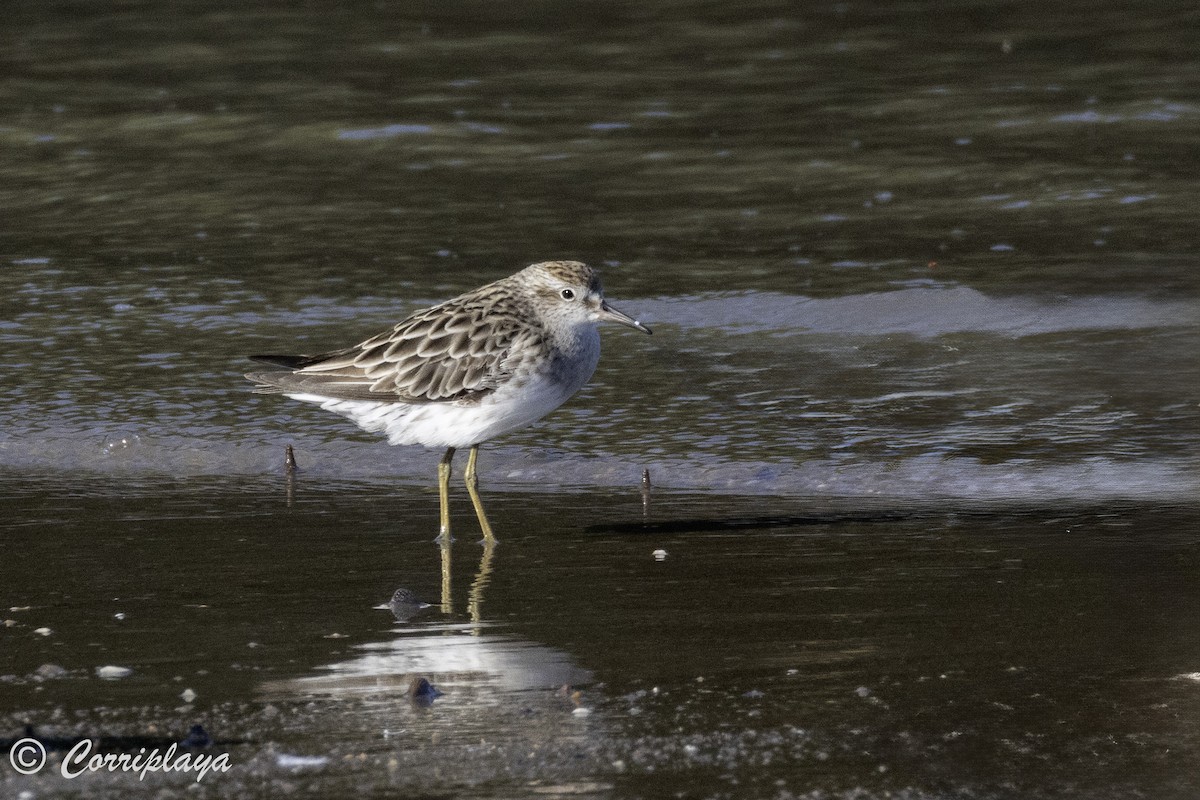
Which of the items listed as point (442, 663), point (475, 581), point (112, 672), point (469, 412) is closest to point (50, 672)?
point (112, 672)

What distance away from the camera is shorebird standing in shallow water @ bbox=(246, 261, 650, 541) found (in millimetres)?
6930

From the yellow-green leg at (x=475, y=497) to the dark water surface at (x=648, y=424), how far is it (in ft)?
0.29

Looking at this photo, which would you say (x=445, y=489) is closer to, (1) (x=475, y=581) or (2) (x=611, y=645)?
(1) (x=475, y=581)

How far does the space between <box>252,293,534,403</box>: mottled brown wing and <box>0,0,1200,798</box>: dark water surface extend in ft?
1.60

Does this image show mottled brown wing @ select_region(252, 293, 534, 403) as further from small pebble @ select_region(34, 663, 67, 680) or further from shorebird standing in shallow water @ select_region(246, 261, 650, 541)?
small pebble @ select_region(34, 663, 67, 680)

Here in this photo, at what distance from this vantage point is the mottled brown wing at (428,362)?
273 inches

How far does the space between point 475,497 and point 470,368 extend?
1.61 ft

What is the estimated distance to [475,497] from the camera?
22.3ft

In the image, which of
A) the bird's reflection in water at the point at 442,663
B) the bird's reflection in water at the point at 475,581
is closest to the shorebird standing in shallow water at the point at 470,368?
the bird's reflection in water at the point at 475,581

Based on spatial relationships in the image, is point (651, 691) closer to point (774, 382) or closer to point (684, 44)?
point (774, 382)

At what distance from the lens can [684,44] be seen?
18.7 meters

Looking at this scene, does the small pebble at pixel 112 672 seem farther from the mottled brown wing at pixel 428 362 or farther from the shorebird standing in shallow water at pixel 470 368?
the mottled brown wing at pixel 428 362

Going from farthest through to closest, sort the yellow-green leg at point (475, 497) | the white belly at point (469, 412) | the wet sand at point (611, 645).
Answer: the white belly at point (469, 412) → the yellow-green leg at point (475, 497) → the wet sand at point (611, 645)

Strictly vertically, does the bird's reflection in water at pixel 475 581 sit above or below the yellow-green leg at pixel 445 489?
below
